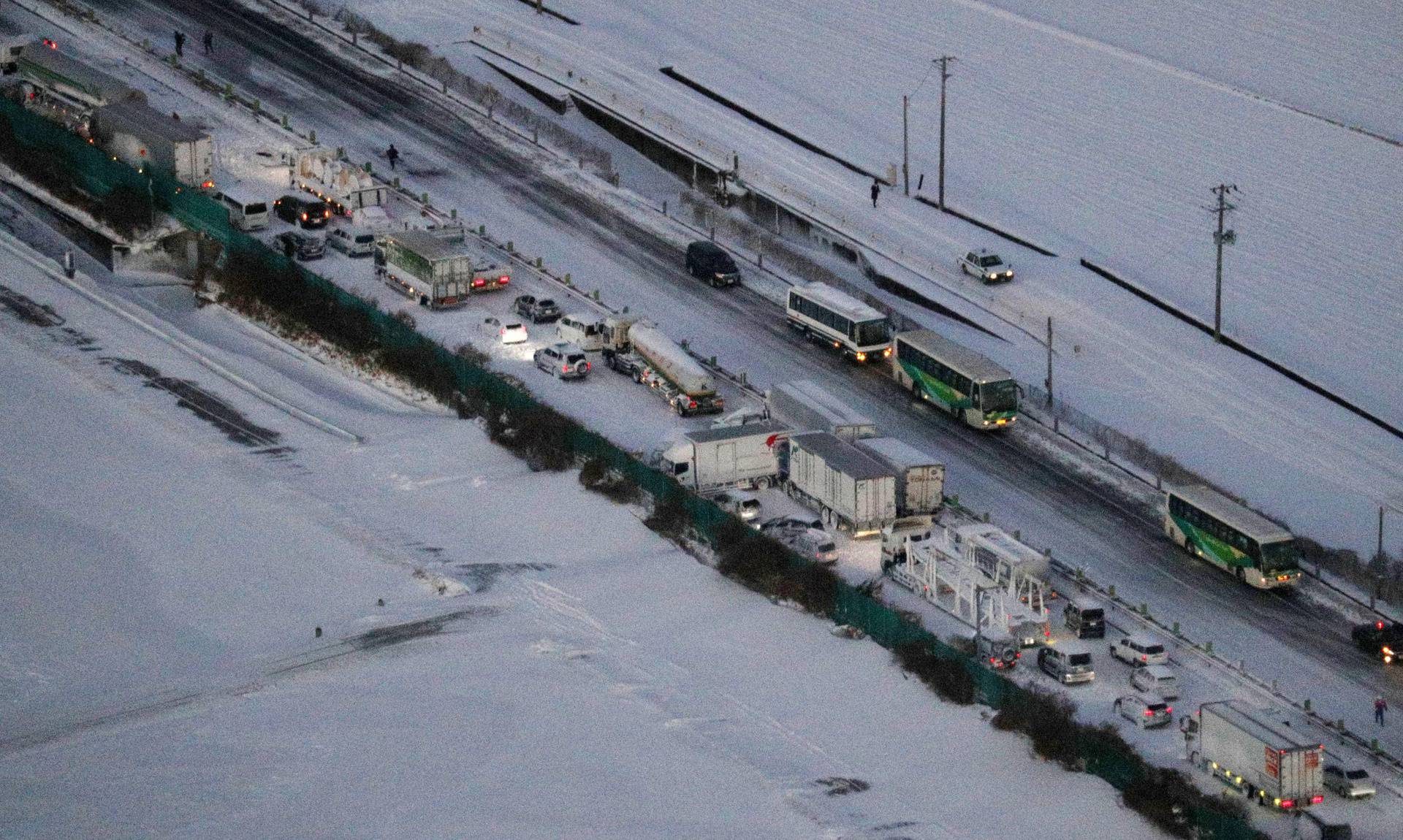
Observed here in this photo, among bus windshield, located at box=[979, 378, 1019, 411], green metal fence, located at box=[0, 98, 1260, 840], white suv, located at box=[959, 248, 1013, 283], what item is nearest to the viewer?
green metal fence, located at box=[0, 98, 1260, 840]

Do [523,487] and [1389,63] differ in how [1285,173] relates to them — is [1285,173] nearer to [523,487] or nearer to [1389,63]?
[1389,63]

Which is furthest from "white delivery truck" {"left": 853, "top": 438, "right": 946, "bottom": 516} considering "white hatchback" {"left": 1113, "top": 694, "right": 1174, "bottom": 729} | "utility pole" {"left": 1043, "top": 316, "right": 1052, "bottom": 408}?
"white hatchback" {"left": 1113, "top": 694, "right": 1174, "bottom": 729}

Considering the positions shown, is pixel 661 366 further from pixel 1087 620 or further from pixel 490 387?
pixel 1087 620

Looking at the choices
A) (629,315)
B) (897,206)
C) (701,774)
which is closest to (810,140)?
(897,206)

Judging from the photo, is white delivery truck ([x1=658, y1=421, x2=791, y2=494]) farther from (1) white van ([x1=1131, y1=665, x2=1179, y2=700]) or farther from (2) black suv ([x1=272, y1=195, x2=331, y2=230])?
(2) black suv ([x1=272, y1=195, x2=331, y2=230])

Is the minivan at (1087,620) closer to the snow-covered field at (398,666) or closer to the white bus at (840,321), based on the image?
the snow-covered field at (398,666)

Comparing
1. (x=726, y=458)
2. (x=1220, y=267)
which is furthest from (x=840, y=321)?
(x=1220, y=267)
